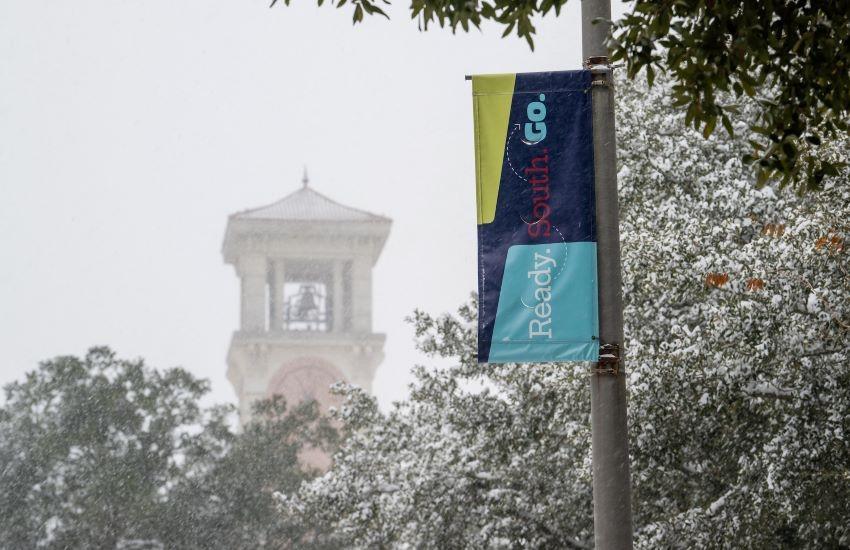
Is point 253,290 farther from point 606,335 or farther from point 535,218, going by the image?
point 606,335

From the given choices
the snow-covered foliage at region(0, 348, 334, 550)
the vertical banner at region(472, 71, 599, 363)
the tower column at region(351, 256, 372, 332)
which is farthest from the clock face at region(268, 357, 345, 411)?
the vertical banner at region(472, 71, 599, 363)

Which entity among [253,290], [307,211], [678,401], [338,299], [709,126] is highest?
[307,211]

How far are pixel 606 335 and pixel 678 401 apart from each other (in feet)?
24.6

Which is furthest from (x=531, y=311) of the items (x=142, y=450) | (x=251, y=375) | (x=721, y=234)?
(x=251, y=375)

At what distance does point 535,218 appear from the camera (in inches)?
271

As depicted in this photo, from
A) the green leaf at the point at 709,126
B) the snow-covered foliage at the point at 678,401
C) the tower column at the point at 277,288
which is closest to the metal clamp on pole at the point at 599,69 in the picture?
the green leaf at the point at 709,126

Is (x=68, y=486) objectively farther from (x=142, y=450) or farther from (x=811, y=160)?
(x=811, y=160)

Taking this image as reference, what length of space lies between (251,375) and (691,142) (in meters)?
55.6

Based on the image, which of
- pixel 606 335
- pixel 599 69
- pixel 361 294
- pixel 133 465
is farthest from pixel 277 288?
pixel 606 335

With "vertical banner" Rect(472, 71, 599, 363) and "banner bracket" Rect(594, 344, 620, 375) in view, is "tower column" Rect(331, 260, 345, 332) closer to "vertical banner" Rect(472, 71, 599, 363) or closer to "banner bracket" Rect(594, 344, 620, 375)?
"vertical banner" Rect(472, 71, 599, 363)

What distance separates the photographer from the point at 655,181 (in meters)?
16.8

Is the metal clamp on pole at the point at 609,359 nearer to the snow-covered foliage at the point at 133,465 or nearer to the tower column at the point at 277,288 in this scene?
the snow-covered foliage at the point at 133,465

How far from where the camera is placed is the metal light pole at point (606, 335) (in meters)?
6.41

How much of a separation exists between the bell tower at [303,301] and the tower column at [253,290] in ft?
0.16
